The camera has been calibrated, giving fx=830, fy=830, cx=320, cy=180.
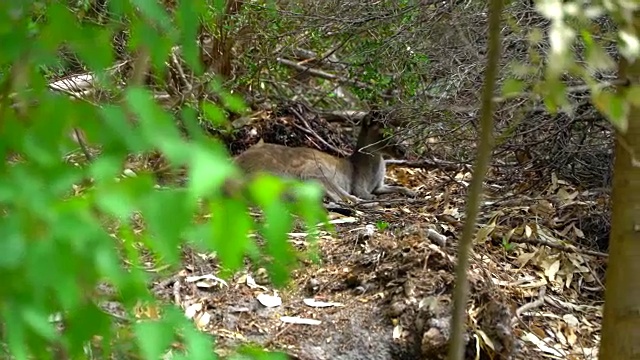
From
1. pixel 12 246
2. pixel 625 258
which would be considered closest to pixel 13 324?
pixel 12 246

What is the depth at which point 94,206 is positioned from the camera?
108 centimetres

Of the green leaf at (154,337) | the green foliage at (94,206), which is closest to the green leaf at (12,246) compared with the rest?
the green foliage at (94,206)

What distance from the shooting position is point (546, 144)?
5.88 metres

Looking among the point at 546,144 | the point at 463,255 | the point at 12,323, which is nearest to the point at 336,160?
the point at 546,144

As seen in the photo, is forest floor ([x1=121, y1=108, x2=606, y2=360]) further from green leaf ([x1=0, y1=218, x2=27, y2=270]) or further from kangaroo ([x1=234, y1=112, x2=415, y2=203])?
green leaf ([x1=0, y1=218, x2=27, y2=270])

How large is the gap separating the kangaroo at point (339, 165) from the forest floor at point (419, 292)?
4.17 feet

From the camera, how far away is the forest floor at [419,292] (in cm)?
397

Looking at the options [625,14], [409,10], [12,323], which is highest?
[409,10]

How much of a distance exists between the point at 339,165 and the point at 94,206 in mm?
6653

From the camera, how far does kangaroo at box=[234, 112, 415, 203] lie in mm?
6867

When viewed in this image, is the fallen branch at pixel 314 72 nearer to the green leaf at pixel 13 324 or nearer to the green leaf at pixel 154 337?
the green leaf at pixel 154 337

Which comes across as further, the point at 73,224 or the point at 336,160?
the point at 336,160

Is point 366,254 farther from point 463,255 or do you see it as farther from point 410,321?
point 463,255

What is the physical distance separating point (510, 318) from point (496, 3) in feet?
9.26
